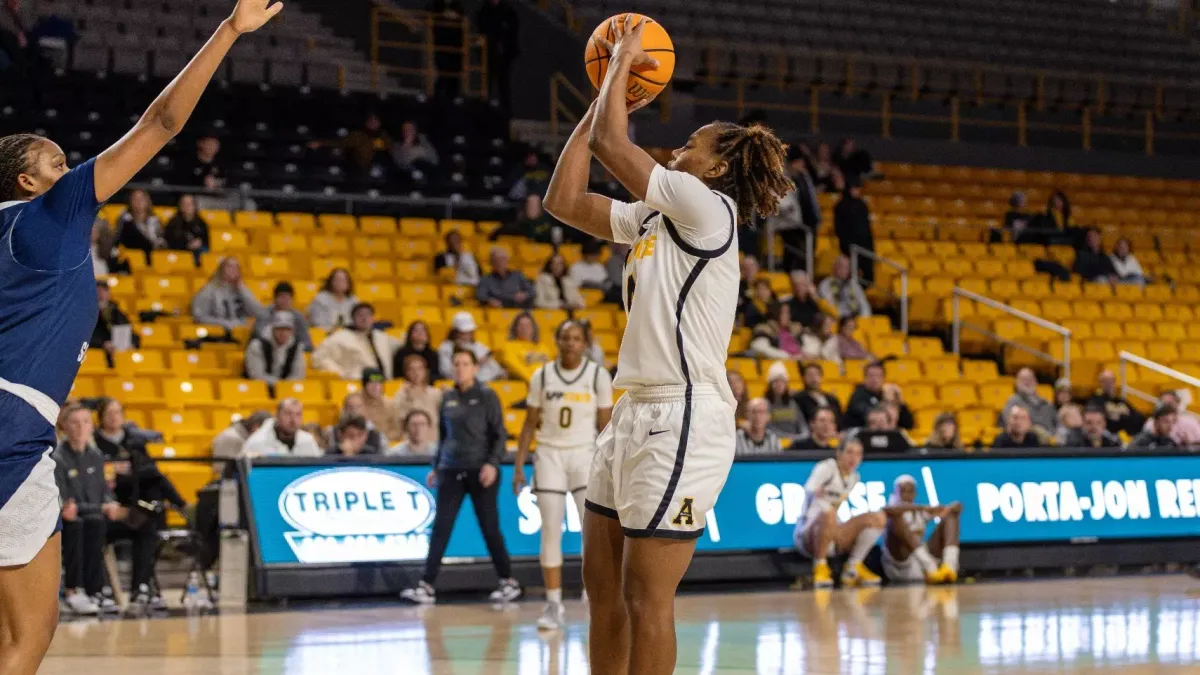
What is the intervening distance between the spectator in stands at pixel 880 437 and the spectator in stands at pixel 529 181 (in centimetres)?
613

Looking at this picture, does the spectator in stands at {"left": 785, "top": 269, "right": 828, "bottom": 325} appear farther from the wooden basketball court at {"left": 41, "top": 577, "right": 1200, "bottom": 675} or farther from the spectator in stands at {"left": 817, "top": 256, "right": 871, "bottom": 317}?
the wooden basketball court at {"left": 41, "top": 577, "right": 1200, "bottom": 675}

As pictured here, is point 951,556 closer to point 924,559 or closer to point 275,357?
point 924,559

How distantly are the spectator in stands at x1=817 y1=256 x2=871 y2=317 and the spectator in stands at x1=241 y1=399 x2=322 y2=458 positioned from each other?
27.1 ft

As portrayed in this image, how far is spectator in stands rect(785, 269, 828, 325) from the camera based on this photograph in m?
18.0

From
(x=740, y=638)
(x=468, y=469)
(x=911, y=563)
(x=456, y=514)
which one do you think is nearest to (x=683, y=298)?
(x=740, y=638)

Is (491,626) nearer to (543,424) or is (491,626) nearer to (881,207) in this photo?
(543,424)

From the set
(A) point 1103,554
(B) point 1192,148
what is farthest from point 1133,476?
(B) point 1192,148

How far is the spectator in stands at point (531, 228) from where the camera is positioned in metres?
18.4

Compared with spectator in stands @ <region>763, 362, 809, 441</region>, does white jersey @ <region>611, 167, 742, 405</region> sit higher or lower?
higher

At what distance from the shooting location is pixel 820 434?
14227 mm

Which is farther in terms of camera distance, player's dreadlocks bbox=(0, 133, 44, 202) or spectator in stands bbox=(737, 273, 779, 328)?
spectator in stands bbox=(737, 273, 779, 328)

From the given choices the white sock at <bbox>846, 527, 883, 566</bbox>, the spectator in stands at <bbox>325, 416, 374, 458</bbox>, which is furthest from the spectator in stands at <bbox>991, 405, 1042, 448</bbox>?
the spectator in stands at <bbox>325, 416, 374, 458</bbox>

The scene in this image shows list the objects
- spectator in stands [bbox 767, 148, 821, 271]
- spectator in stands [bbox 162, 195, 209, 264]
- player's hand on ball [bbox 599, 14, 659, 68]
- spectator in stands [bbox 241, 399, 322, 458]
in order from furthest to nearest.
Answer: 1. spectator in stands [bbox 767, 148, 821, 271]
2. spectator in stands [bbox 162, 195, 209, 264]
3. spectator in stands [bbox 241, 399, 322, 458]
4. player's hand on ball [bbox 599, 14, 659, 68]

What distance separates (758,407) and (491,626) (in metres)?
4.18
